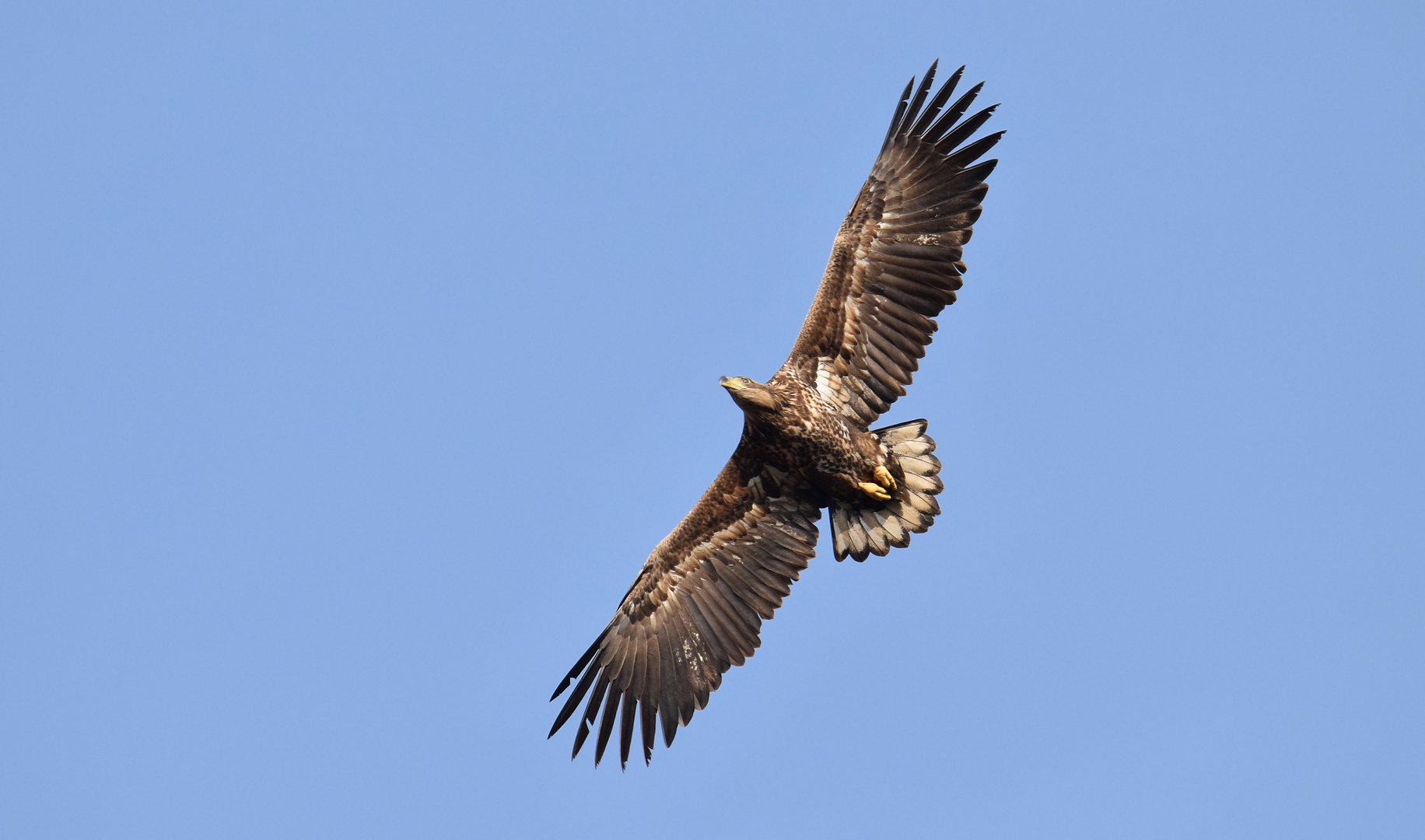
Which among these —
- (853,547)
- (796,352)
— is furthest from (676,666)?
(796,352)

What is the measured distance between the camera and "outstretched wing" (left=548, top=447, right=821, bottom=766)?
39.3 feet

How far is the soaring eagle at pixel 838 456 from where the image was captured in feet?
38.8

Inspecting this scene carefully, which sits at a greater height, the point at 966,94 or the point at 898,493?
the point at 966,94

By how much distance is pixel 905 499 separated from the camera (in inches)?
475

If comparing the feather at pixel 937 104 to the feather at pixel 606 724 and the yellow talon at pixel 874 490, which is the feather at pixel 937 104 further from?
the feather at pixel 606 724

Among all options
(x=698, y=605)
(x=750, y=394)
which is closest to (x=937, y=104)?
(x=750, y=394)

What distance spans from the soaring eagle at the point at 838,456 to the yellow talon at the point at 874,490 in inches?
0.5

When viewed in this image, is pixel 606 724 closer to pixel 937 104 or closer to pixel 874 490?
pixel 874 490

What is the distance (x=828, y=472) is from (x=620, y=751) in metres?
3.12

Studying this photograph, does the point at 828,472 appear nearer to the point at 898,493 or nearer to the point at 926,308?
the point at 898,493

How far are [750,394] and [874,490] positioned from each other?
4.80 feet

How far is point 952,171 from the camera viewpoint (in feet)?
39.1

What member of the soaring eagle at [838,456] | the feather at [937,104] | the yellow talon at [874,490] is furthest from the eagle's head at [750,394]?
the feather at [937,104]

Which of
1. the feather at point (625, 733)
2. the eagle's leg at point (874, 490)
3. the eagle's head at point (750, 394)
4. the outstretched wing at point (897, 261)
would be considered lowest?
the feather at point (625, 733)
